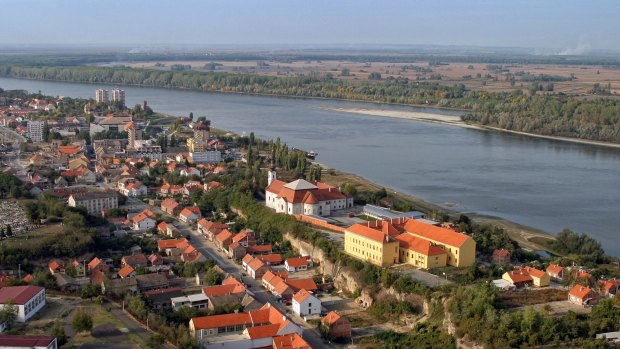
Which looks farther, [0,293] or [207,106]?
[207,106]

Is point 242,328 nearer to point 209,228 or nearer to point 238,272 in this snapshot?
point 238,272

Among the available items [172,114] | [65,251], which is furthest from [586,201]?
[172,114]

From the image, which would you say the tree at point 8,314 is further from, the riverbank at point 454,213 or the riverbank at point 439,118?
the riverbank at point 439,118

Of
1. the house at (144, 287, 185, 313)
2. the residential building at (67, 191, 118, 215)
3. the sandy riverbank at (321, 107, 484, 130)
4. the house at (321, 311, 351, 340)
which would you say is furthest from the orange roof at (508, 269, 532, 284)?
the sandy riverbank at (321, 107, 484, 130)

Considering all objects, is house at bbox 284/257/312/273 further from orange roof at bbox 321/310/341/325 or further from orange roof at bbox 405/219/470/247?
orange roof at bbox 321/310/341/325

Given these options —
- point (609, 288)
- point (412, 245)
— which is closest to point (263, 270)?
point (412, 245)

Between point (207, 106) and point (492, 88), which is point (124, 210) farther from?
point (492, 88)
